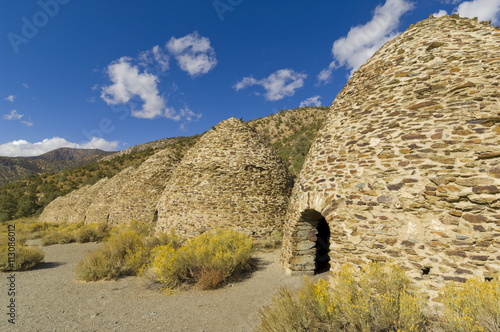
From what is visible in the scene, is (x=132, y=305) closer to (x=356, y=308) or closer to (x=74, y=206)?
(x=356, y=308)

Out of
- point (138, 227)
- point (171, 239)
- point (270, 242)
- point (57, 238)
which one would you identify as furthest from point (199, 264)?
point (57, 238)

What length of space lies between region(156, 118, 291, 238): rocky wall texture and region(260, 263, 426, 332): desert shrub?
5967 millimetres

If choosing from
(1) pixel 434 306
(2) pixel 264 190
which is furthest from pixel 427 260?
(2) pixel 264 190

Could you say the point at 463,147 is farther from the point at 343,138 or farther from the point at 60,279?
the point at 60,279

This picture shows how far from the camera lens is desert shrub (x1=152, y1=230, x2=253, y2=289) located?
20.7 feet

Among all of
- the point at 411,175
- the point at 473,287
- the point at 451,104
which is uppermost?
the point at 451,104

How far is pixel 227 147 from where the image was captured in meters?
10.9

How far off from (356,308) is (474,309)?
50.3 inches

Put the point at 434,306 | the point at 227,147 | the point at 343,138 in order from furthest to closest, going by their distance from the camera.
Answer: the point at 227,147 → the point at 343,138 → the point at 434,306

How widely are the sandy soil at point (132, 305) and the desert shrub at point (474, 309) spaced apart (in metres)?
3.04

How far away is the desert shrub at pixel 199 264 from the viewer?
20.7ft

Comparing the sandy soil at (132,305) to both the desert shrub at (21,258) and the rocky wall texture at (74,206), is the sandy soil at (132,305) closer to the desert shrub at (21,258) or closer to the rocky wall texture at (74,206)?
the desert shrub at (21,258)

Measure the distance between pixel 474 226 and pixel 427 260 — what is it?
85 centimetres

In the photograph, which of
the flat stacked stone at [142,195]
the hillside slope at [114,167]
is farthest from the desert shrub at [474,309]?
the hillside slope at [114,167]
